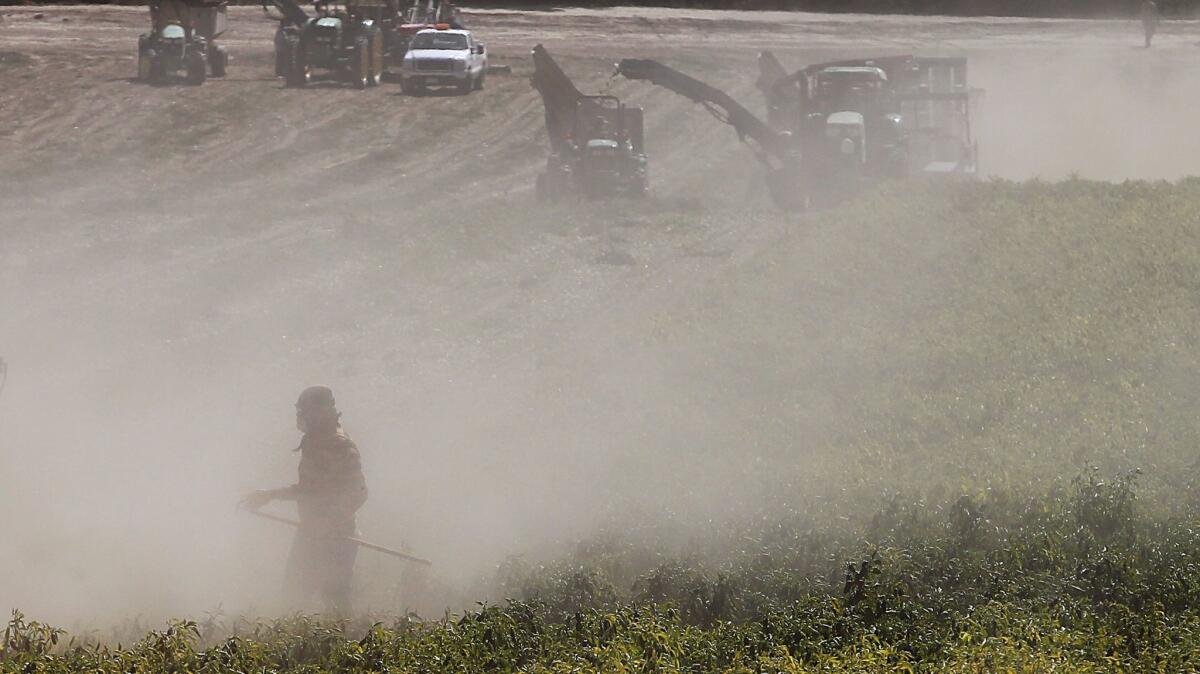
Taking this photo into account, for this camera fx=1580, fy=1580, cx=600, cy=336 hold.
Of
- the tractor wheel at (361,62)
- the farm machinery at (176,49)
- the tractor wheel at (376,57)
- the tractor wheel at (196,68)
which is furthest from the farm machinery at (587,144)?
the farm machinery at (176,49)

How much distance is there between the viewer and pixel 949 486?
14.8m

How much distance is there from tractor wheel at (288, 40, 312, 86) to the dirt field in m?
0.49

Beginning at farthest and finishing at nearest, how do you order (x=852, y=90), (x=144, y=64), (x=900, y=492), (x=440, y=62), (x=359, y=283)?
(x=144, y=64) < (x=440, y=62) < (x=852, y=90) < (x=359, y=283) < (x=900, y=492)

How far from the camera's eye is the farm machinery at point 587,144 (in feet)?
97.9

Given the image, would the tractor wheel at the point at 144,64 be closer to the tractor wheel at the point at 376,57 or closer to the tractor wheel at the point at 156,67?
the tractor wheel at the point at 156,67

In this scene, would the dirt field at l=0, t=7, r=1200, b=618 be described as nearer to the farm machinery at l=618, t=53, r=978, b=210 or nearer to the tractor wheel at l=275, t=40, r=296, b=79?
the tractor wheel at l=275, t=40, r=296, b=79

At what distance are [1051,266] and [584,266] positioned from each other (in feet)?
24.1

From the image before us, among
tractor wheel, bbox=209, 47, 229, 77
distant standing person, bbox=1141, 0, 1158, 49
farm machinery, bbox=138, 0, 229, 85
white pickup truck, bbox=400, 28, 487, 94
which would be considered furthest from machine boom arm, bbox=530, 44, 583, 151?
distant standing person, bbox=1141, 0, 1158, 49

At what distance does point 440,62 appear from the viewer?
4081 centimetres

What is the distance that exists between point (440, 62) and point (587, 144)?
12.1 m

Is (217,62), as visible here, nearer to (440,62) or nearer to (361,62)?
(361,62)

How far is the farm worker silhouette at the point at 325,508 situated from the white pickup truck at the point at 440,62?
95.9 ft

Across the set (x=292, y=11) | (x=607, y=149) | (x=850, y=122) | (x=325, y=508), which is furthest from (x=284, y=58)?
(x=325, y=508)

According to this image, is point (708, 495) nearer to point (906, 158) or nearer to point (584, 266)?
point (584, 266)
